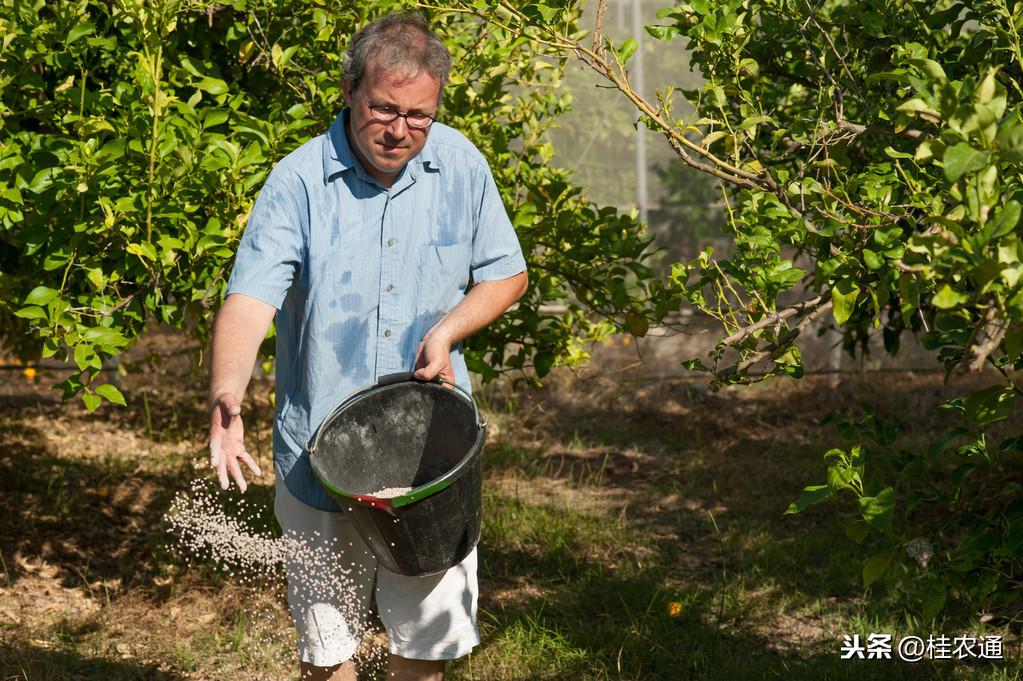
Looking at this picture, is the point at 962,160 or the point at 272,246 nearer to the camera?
the point at 962,160

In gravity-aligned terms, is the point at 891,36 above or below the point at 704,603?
above

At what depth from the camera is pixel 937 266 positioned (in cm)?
190

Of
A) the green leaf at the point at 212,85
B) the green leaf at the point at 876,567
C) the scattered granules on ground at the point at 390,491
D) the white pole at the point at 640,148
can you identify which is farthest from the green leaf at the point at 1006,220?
the white pole at the point at 640,148

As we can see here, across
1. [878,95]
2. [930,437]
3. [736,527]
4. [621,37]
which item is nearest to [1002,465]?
[930,437]

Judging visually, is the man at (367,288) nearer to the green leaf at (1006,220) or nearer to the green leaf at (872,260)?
the green leaf at (872,260)

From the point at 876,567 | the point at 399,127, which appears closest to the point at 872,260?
the point at 876,567

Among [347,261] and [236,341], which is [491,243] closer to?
[347,261]

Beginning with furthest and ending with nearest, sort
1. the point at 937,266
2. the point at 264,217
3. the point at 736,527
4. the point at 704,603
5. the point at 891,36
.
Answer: the point at 736,527 < the point at 704,603 < the point at 891,36 < the point at 264,217 < the point at 937,266

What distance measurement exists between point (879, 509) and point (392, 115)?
51.4 inches

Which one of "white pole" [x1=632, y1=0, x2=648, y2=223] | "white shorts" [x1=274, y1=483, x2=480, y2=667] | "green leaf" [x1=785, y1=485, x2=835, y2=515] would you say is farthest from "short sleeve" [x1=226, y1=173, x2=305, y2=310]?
"white pole" [x1=632, y1=0, x2=648, y2=223]

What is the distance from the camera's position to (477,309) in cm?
260

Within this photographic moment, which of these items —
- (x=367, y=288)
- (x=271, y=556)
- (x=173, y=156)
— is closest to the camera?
(x=367, y=288)

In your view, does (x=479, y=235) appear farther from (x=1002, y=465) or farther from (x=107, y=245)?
(x=1002, y=465)

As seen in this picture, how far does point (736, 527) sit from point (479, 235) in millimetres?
2493
